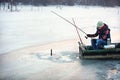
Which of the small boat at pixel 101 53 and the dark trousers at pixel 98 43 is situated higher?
the dark trousers at pixel 98 43

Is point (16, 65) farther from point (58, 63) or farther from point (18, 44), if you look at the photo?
point (18, 44)

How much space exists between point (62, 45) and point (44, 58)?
2764mm

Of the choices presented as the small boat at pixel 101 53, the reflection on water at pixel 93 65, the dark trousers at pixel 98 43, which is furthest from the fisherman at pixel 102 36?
the reflection on water at pixel 93 65

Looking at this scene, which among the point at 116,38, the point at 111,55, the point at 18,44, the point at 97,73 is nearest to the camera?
the point at 97,73

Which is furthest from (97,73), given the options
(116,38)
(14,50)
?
(116,38)

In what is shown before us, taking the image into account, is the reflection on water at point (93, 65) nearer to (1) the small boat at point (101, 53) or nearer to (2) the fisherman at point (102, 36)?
(1) the small boat at point (101, 53)

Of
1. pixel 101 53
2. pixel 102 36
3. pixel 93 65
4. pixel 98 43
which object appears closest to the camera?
pixel 93 65

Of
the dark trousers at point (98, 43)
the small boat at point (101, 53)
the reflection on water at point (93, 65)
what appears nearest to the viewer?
the reflection on water at point (93, 65)

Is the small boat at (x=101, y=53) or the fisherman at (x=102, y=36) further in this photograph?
the fisherman at (x=102, y=36)

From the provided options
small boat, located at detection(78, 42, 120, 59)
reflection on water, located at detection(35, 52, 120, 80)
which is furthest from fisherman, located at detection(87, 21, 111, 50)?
reflection on water, located at detection(35, 52, 120, 80)

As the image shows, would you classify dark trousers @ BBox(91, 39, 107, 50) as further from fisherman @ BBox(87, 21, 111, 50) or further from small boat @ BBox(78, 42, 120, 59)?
small boat @ BBox(78, 42, 120, 59)

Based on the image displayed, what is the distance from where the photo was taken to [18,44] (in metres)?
12.5

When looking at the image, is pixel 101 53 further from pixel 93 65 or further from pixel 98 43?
pixel 93 65

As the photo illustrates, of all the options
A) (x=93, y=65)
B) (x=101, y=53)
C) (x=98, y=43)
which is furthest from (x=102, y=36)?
(x=93, y=65)
